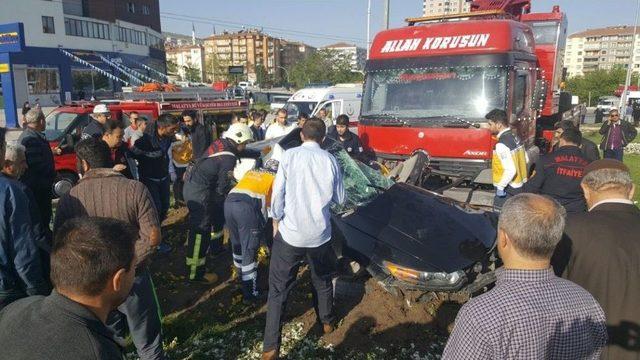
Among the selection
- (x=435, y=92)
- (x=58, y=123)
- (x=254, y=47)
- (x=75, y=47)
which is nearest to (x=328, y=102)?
(x=435, y=92)

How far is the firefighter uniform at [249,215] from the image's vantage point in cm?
450

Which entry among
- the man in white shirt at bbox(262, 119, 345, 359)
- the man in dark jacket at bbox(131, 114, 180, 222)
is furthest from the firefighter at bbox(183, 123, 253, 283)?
the man in white shirt at bbox(262, 119, 345, 359)

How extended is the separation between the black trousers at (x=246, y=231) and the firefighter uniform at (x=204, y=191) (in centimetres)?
59

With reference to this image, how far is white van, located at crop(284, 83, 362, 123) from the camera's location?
1445 centimetres

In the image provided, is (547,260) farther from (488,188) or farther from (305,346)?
(488,188)

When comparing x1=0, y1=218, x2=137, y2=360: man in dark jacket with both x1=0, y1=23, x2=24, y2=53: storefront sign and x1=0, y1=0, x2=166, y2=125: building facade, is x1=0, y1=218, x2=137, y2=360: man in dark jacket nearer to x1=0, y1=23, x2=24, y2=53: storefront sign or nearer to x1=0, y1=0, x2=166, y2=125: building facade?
x1=0, y1=23, x2=24, y2=53: storefront sign

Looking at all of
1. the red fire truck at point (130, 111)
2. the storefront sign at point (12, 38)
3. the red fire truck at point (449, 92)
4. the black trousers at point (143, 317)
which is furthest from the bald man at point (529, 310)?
the storefront sign at point (12, 38)

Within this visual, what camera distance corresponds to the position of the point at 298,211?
3.59 metres

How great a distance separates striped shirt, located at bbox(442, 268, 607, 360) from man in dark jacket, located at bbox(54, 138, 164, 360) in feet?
7.04

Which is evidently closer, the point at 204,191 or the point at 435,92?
the point at 204,191

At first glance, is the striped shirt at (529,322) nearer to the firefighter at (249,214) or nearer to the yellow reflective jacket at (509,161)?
the firefighter at (249,214)

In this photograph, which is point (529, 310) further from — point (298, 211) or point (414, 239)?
point (414, 239)

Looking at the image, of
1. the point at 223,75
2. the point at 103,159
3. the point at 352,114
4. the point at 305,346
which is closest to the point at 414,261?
the point at 305,346

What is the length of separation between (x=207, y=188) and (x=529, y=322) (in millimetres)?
4009
